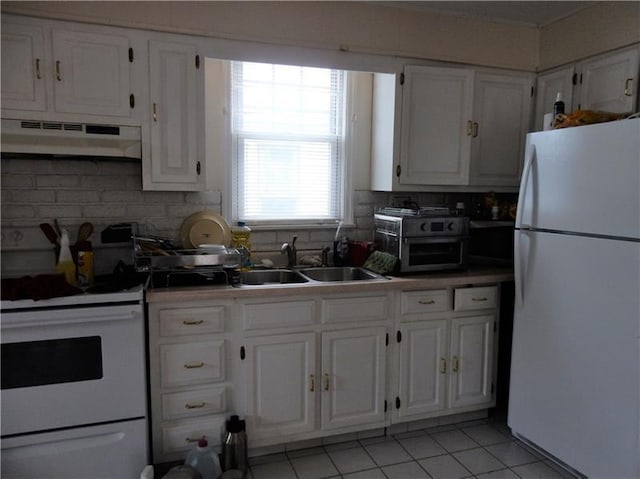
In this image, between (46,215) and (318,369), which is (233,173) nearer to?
(46,215)

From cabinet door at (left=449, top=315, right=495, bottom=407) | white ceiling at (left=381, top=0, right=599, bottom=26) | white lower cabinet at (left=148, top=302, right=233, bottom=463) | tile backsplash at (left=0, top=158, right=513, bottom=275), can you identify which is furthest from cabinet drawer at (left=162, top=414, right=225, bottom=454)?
white ceiling at (left=381, top=0, right=599, bottom=26)

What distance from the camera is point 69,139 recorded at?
7.44 feet

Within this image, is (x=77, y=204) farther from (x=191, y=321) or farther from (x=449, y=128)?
(x=449, y=128)

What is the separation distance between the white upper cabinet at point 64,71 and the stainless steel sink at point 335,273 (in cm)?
134

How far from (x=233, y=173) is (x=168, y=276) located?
0.87 metres

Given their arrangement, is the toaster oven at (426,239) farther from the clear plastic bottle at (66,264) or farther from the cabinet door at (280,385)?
the clear plastic bottle at (66,264)

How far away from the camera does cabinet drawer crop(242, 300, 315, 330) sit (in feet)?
7.57

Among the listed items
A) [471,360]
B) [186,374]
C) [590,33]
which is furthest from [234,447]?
[590,33]

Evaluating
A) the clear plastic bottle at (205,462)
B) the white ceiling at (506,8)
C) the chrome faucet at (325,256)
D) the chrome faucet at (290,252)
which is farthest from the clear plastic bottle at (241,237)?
the white ceiling at (506,8)

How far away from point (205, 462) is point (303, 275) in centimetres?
106

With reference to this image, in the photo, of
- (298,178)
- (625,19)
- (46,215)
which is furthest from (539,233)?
(46,215)

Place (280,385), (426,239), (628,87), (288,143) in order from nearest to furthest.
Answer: (280,385)
(628,87)
(426,239)
(288,143)

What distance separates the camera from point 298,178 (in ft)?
10.1

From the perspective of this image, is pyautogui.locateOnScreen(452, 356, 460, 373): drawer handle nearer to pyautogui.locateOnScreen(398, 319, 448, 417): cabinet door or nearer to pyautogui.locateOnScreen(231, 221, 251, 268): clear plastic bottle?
pyautogui.locateOnScreen(398, 319, 448, 417): cabinet door
